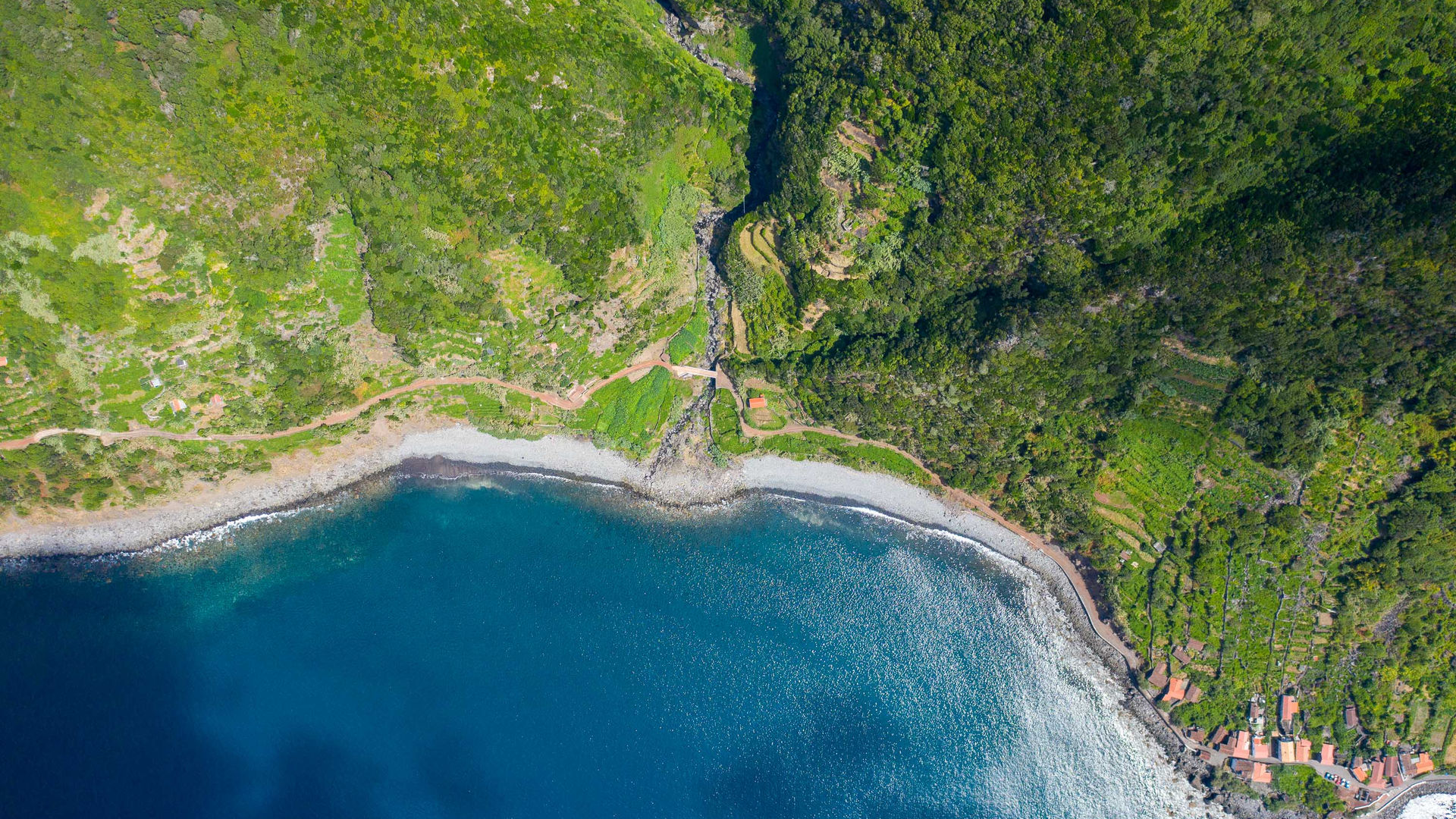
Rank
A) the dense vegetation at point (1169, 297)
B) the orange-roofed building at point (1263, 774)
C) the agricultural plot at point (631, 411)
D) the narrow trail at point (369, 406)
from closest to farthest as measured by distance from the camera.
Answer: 1. the dense vegetation at point (1169, 297)
2. the narrow trail at point (369, 406)
3. the orange-roofed building at point (1263, 774)
4. the agricultural plot at point (631, 411)

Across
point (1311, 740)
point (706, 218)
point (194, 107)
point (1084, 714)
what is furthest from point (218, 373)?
point (1311, 740)

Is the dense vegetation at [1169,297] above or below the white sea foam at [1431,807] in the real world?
above

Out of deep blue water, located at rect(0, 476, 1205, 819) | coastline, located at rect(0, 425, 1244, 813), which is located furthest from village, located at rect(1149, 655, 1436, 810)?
deep blue water, located at rect(0, 476, 1205, 819)

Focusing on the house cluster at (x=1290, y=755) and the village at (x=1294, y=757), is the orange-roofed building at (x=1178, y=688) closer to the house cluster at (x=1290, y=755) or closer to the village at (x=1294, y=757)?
the village at (x=1294, y=757)

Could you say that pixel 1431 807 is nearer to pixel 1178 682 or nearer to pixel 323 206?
pixel 1178 682

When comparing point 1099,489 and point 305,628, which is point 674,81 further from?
point 305,628

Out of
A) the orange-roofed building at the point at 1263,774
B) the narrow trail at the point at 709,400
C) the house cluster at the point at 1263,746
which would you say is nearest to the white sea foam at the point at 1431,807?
the house cluster at the point at 1263,746
